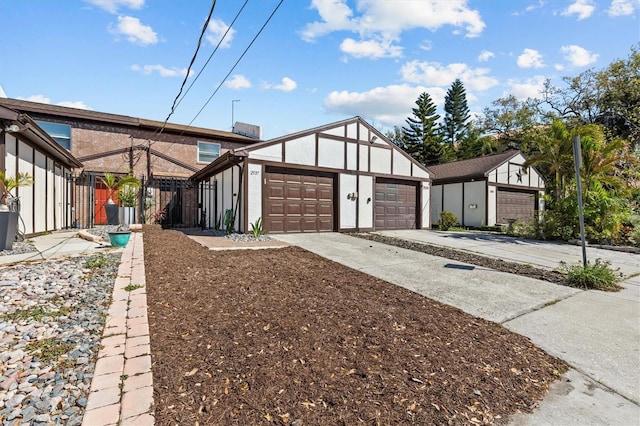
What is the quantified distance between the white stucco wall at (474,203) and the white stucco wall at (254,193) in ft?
38.5

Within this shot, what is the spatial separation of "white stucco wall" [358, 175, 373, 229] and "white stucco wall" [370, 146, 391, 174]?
1.84ft

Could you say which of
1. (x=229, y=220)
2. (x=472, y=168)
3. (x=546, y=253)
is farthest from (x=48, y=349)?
(x=472, y=168)

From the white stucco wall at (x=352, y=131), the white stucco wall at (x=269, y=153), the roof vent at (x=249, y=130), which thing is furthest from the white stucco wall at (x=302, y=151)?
the roof vent at (x=249, y=130)

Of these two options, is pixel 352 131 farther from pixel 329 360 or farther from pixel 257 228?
pixel 329 360

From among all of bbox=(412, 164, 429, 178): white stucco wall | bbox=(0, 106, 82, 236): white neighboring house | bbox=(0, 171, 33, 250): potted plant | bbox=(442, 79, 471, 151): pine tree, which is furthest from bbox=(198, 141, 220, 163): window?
bbox=(442, 79, 471, 151): pine tree

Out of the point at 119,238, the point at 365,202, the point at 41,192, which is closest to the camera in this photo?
the point at 119,238

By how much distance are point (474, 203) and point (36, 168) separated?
17725mm

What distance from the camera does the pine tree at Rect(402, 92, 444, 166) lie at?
2934cm

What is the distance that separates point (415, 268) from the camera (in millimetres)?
5359

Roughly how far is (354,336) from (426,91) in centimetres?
3208

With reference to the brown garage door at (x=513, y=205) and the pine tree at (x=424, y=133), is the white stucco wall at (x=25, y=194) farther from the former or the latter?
the pine tree at (x=424, y=133)

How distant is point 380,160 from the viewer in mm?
12352

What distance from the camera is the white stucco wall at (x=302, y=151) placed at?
33.3 feet

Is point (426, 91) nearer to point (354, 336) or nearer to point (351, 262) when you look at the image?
point (351, 262)
